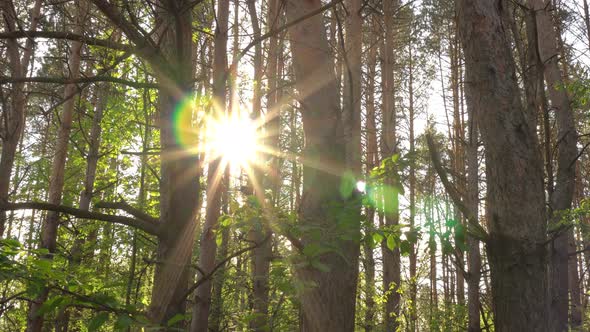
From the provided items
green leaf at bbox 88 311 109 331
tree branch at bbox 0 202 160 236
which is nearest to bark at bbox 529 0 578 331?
tree branch at bbox 0 202 160 236

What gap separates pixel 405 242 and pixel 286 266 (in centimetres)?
66

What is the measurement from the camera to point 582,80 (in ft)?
19.5

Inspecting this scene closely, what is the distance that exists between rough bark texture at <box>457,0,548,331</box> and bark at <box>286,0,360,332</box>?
0.74m

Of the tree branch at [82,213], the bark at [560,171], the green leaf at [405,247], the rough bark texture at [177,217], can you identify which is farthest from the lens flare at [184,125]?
the bark at [560,171]

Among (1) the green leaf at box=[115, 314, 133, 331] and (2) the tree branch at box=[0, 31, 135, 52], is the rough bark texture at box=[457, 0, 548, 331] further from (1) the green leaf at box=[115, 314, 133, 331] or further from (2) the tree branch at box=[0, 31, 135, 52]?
(2) the tree branch at box=[0, 31, 135, 52]

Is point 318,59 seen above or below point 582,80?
below

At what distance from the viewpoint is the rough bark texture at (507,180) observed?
7.19 feet

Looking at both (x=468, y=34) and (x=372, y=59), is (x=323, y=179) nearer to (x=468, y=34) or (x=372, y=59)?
(x=468, y=34)

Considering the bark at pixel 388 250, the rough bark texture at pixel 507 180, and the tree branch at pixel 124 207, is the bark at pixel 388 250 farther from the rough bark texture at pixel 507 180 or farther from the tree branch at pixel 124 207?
the tree branch at pixel 124 207

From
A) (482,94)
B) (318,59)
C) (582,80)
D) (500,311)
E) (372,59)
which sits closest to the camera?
(500,311)

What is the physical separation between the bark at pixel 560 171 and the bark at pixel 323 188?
14.6ft

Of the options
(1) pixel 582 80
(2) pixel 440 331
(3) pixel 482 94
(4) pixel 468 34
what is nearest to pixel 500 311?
(3) pixel 482 94

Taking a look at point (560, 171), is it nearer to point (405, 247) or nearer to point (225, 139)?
point (225, 139)

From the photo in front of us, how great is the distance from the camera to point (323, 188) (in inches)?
108
